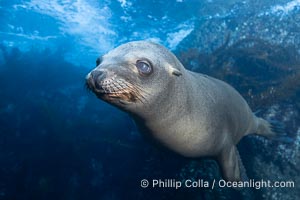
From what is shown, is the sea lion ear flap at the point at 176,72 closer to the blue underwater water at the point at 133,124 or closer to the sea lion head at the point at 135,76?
the sea lion head at the point at 135,76

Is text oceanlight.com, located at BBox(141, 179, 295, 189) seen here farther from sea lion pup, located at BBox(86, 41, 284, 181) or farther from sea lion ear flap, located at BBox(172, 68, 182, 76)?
sea lion ear flap, located at BBox(172, 68, 182, 76)

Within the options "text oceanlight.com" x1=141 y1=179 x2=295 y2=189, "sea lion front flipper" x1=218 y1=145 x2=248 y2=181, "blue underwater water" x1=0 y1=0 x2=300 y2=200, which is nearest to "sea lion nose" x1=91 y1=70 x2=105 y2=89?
"blue underwater water" x1=0 y1=0 x2=300 y2=200

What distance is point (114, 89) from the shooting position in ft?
7.46

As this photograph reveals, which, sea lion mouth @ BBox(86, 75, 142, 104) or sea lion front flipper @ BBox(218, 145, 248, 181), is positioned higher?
sea lion mouth @ BBox(86, 75, 142, 104)

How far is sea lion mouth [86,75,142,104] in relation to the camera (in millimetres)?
2223

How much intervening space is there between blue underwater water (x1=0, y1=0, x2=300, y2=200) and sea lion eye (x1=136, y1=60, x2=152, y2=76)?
1293 mm

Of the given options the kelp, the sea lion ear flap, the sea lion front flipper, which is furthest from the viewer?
the kelp

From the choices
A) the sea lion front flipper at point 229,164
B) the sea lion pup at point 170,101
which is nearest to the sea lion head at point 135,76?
the sea lion pup at point 170,101

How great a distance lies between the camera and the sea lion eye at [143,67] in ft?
8.43

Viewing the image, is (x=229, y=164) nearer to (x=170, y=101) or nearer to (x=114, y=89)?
(x=170, y=101)

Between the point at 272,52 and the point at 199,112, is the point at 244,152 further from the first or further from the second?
the point at 272,52

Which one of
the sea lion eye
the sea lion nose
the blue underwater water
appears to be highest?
the sea lion eye

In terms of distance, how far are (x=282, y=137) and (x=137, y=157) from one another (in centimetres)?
329

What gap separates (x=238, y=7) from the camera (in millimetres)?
12086
